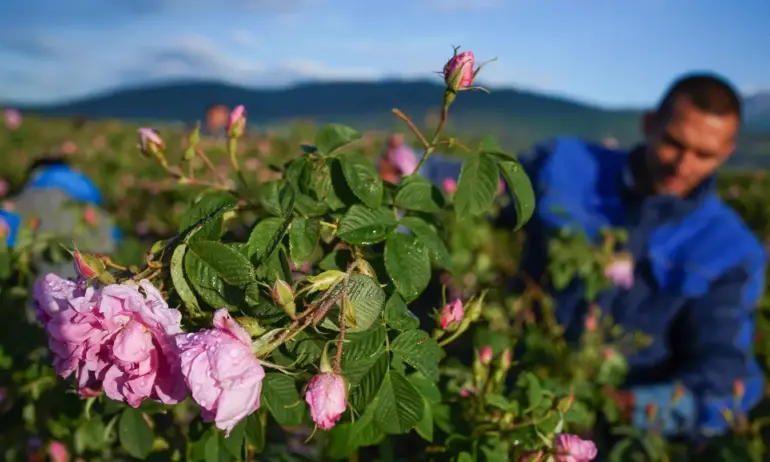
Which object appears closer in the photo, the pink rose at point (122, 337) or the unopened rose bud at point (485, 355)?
the pink rose at point (122, 337)

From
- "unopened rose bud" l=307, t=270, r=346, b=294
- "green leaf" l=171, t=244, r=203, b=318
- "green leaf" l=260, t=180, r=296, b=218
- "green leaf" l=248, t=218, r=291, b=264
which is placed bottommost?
"green leaf" l=171, t=244, r=203, b=318

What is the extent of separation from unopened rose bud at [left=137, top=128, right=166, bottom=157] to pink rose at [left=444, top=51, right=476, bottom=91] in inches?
14.7

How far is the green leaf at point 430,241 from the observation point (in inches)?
24.9

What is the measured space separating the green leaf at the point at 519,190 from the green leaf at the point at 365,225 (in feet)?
0.44

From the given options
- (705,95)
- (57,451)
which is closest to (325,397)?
(57,451)

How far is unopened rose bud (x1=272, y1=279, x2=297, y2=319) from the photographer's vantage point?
0.48 metres

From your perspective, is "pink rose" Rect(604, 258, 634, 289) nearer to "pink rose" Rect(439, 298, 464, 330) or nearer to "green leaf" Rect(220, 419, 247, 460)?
"pink rose" Rect(439, 298, 464, 330)

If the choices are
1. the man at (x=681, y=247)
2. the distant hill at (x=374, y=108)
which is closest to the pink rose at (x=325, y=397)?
the man at (x=681, y=247)

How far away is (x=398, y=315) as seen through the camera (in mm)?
578

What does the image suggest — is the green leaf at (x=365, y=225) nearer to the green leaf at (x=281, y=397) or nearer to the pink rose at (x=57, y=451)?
the green leaf at (x=281, y=397)

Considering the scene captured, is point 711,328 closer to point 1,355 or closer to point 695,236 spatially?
point 695,236

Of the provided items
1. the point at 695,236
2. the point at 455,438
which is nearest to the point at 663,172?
the point at 695,236

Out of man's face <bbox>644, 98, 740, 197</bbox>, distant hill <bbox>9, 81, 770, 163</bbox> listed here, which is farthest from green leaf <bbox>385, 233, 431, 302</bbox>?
distant hill <bbox>9, 81, 770, 163</bbox>

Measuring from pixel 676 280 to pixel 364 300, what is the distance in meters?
2.04
